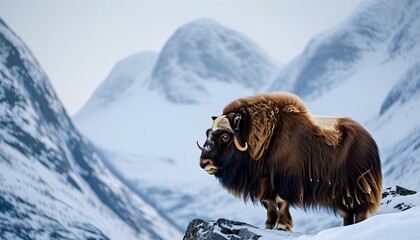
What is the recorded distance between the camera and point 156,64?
129 m

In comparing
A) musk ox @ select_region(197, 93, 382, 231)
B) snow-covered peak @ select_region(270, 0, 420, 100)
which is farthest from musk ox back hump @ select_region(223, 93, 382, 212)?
snow-covered peak @ select_region(270, 0, 420, 100)

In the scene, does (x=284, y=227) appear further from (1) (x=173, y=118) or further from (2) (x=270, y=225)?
(1) (x=173, y=118)

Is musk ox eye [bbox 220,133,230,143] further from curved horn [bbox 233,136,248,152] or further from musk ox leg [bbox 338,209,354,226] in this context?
musk ox leg [bbox 338,209,354,226]

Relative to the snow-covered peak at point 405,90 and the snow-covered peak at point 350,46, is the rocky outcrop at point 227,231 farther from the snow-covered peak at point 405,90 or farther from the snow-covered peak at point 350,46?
the snow-covered peak at point 350,46

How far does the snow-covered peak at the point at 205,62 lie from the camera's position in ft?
394

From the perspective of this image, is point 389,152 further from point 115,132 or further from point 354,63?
point 115,132

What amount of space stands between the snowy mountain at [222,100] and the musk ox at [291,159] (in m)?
59.6

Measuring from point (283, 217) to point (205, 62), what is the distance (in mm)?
115578

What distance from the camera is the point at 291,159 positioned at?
8953mm

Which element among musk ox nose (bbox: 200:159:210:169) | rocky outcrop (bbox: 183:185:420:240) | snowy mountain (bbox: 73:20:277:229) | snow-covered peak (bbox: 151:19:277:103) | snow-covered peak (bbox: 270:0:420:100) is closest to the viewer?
rocky outcrop (bbox: 183:185:420:240)

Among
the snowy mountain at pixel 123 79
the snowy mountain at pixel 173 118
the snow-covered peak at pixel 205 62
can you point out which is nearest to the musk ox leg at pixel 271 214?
the snowy mountain at pixel 173 118

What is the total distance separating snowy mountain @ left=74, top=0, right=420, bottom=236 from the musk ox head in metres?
59.7

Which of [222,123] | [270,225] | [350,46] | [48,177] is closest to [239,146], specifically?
[222,123]

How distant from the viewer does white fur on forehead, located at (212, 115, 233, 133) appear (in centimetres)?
916
